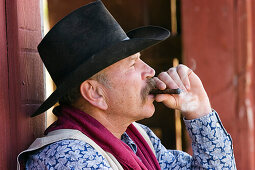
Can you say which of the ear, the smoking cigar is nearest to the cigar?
the smoking cigar

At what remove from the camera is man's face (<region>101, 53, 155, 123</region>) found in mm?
2254

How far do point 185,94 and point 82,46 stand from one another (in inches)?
24.4

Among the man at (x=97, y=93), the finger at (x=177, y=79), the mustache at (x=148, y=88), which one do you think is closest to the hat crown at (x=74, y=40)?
the man at (x=97, y=93)

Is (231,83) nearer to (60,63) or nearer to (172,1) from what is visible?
(172,1)

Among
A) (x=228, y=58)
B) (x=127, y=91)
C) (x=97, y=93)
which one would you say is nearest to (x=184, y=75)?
(x=127, y=91)

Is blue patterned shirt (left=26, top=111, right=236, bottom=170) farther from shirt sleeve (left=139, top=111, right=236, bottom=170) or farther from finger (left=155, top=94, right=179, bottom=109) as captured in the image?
finger (left=155, top=94, right=179, bottom=109)

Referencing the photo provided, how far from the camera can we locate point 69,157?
78.4 inches

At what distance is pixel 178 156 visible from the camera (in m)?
2.69

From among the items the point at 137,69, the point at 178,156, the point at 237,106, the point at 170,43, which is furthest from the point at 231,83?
the point at 137,69

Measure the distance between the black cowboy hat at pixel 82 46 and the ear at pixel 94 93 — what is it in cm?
10

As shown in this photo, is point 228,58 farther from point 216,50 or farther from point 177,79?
point 177,79

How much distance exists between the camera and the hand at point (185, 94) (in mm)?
2408

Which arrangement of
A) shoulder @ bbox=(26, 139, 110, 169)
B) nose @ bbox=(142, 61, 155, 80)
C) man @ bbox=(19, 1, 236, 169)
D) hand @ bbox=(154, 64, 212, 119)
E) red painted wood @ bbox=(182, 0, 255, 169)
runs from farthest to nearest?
red painted wood @ bbox=(182, 0, 255, 169), hand @ bbox=(154, 64, 212, 119), nose @ bbox=(142, 61, 155, 80), man @ bbox=(19, 1, 236, 169), shoulder @ bbox=(26, 139, 110, 169)

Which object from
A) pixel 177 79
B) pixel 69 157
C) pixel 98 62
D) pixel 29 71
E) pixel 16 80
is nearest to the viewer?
pixel 69 157
